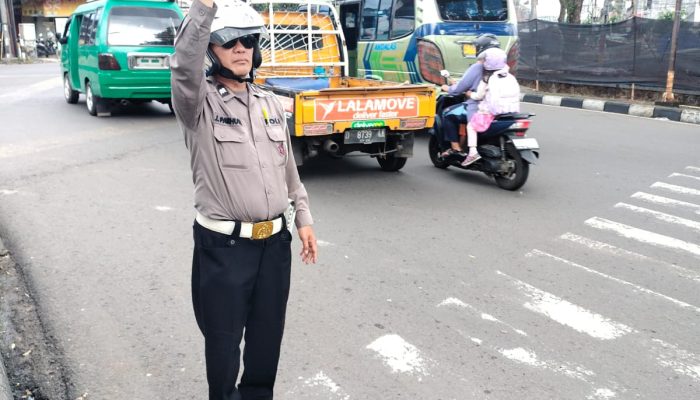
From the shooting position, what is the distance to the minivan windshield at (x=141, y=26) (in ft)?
36.1

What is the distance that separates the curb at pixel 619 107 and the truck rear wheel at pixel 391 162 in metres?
7.32

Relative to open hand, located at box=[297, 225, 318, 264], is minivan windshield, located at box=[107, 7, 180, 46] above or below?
above

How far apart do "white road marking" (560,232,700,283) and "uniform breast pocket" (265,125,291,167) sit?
348cm

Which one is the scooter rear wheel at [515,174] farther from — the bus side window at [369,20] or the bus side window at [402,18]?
the bus side window at [369,20]

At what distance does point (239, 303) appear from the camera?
7.98ft

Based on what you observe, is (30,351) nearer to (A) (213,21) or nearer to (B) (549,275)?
(A) (213,21)

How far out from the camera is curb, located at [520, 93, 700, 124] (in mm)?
12259

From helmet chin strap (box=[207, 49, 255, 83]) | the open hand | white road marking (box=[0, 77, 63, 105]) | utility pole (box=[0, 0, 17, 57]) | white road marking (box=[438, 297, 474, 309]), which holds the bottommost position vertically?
white road marking (box=[438, 297, 474, 309])

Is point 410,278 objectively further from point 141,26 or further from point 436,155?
point 141,26

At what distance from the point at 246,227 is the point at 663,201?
5511mm

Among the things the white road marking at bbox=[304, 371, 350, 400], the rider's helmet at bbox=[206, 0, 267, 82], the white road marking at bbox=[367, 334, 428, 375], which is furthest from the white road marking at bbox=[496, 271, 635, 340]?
the rider's helmet at bbox=[206, 0, 267, 82]

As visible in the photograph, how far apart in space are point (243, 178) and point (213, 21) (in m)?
0.56

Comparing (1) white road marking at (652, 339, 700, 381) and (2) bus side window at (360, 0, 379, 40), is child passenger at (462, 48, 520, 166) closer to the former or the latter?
(1) white road marking at (652, 339, 700, 381)

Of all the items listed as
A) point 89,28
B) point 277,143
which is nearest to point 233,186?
point 277,143
